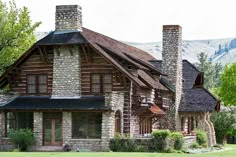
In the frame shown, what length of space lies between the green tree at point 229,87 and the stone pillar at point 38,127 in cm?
4232

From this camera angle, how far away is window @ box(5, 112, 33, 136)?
4569 cm

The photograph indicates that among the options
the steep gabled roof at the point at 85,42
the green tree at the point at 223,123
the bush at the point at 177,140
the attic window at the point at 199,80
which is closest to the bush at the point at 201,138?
the steep gabled roof at the point at 85,42

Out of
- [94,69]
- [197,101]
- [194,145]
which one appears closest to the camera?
[94,69]

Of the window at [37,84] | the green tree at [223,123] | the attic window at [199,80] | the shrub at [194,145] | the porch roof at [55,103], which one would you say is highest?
the attic window at [199,80]

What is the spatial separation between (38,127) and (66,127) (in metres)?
1.98

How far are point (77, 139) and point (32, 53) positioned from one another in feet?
23.5

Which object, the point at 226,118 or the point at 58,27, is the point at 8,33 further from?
the point at 226,118

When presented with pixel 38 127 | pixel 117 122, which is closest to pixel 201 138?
pixel 117 122

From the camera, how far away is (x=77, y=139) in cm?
4288

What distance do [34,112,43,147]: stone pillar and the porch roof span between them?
26.9 inches

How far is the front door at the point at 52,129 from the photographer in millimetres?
43875

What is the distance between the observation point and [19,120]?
4591cm

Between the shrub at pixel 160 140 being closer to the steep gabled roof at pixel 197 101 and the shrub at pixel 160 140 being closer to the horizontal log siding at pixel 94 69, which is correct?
the horizontal log siding at pixel 94 69

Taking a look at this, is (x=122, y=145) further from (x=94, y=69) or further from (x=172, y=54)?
(x=172, y=54)
